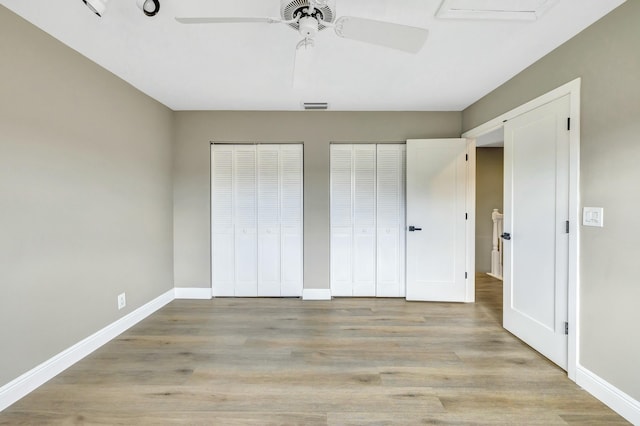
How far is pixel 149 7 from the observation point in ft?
4.95

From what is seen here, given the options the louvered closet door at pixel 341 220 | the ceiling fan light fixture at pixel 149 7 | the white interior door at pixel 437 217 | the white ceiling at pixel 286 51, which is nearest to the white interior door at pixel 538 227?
the white ceiling at pixel 286 51

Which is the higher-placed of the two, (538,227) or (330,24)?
(330,24)

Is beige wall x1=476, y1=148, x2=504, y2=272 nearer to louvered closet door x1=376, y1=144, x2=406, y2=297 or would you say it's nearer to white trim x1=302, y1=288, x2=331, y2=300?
louvered closet door x1=376, y1=144, x2=406, y2=297

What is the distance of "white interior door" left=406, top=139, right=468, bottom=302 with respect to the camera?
11.0 feet

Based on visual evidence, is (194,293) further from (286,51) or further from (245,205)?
(286,51)

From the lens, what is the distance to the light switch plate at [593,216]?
174 centimetres

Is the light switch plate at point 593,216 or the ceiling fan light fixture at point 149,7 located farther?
the light switch plate at point 593,216

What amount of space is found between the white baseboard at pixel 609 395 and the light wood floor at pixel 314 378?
0.16ft

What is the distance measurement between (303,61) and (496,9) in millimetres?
1229

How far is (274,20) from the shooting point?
1361 millimetres

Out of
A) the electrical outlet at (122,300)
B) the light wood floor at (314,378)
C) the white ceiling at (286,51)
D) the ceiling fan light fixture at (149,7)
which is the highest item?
the white ceiling at (286,51)

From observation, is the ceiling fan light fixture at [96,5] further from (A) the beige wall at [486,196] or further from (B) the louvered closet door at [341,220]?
(A) the beige wall at [486,196]

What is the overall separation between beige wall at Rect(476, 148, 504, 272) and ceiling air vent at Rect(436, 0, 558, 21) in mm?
3558

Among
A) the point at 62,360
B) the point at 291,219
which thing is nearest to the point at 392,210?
the point at 291,219
